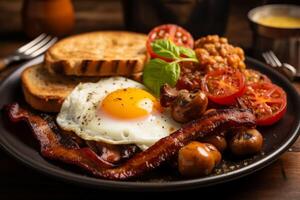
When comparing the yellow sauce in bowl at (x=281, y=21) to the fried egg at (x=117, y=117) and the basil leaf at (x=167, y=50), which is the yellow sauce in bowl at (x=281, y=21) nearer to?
the basil leaf at (x=167, y=50)

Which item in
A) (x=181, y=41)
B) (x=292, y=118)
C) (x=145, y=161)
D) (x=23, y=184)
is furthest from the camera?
(x=181, y=41)

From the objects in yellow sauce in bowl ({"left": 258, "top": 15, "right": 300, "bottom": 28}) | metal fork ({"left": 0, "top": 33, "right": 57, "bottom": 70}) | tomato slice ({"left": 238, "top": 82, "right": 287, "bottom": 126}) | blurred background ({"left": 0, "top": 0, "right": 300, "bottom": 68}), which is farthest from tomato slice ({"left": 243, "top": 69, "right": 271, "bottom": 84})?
metal fork ({"left": 0, "top": 33, "right": 57, "bottom": 70})

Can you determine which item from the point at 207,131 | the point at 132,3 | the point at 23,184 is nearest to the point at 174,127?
the point at 207,131

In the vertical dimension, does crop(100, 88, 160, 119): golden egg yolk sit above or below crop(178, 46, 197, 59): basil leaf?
below

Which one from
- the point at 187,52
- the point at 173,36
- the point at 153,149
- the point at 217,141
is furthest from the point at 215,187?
the point at 173,36

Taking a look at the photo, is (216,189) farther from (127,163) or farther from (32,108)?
(32,108)

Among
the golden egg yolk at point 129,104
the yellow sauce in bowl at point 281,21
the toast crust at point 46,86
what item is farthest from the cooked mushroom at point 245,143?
the yellow sauce in bowl at point 281,21

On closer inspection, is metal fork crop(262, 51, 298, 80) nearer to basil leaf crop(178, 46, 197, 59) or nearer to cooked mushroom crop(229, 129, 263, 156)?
basil leaf crop(178, 46, 197, 59)
